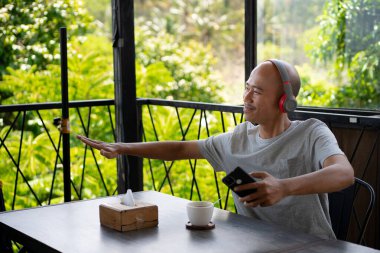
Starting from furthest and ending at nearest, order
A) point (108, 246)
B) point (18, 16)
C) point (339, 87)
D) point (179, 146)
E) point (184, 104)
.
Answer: point (18, 16) → point (339, 87) → point (184, 104) → point (179, 146) → point (108, 246)

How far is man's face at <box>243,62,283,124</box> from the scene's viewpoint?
7.71 ft

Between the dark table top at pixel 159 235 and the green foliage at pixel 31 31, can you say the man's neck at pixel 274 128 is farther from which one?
the green foliage at pixel 31 31

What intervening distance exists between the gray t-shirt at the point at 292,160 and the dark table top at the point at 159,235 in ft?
0.67

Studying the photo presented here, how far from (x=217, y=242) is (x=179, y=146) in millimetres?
756

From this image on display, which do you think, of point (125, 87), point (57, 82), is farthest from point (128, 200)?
point (57, 82)

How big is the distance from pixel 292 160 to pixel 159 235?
60 centimetres

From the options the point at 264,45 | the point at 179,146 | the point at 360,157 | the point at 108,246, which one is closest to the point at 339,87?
the point at 264,45

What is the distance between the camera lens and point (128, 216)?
198 centimetres

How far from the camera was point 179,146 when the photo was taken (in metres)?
2.55

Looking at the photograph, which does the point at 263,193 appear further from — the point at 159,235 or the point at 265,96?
the point at 265,96

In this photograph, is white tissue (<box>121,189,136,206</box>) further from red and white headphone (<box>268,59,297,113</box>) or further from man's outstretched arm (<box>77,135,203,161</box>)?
red and white headphone (<box>268,59,297,113</box>)

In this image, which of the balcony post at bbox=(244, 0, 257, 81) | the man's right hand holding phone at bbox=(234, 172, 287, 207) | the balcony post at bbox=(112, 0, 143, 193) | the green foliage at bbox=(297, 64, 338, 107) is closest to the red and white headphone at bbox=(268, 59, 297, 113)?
the man's right hand holding phone at bbox=(234, 172, 287, 207)

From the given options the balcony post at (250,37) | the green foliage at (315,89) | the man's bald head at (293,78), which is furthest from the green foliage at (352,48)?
the man's bald head at (293,78)

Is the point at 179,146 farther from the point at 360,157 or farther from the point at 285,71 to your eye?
the point at 360,157
